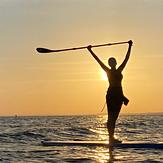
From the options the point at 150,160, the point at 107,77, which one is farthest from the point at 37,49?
the point at 150,160

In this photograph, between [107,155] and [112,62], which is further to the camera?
[112,62]

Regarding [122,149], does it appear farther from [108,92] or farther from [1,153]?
[1,153]

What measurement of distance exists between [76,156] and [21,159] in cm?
170

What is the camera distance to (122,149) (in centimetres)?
1695

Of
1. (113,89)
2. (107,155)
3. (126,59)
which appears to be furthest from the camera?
(113,89)

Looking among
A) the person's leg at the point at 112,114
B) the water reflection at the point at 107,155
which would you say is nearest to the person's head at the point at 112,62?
the person's leg at the point at 112,114

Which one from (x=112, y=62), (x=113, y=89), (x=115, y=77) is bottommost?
(x=113, y=89)

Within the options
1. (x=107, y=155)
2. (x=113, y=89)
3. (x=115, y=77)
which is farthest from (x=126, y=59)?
(x=107, y=155)

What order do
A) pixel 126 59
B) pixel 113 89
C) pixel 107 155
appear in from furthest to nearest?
pixel 113 89
pixel 126 59
pixel 107 155

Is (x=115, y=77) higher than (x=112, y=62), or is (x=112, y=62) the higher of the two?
(x=112, y=62)

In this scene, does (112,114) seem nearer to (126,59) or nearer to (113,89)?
(113,89)

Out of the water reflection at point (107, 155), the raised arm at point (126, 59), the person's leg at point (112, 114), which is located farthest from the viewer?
the person's leg at point (112, 114)

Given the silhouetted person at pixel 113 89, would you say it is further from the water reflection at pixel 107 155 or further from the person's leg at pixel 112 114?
the water reflection at pixel 107 155

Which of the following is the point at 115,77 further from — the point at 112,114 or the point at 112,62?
the point at 112,114
